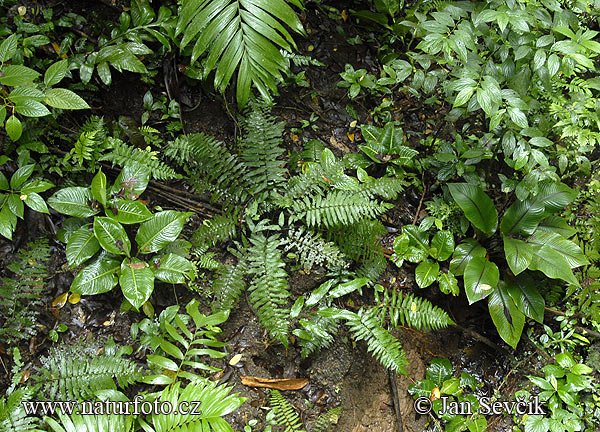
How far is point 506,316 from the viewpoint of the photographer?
293 cm

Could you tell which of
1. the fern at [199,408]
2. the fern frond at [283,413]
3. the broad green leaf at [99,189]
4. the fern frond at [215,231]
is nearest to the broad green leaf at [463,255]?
the fern frond at [283,413]

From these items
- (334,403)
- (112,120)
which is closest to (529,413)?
(334,403)

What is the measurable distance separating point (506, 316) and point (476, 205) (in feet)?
2.76

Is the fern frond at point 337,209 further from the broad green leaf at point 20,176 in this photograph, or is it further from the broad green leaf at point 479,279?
the broad green leaf at point 20,176

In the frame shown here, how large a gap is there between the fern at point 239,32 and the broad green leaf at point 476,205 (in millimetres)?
1626

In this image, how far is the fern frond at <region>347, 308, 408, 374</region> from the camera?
8.28ft

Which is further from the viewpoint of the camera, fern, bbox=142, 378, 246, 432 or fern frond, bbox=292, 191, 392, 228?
fern frond, bbox=292, 191, 392, 228

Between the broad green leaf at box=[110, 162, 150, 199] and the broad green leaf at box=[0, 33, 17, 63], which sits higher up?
the broad green leaf at box=[0, 33, 17, 63]

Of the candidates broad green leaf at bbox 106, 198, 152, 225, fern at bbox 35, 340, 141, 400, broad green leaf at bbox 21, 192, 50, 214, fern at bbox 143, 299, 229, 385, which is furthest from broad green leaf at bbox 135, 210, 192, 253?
fern at bbox 35, 340, 141, 400

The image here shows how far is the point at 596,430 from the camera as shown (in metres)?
2.89

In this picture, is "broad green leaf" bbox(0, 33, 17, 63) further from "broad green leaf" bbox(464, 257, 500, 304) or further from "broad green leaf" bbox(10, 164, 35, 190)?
"broad green leaf" bbox(464, 257, 500, 304)

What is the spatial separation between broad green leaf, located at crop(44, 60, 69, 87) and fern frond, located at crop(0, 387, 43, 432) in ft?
5.74

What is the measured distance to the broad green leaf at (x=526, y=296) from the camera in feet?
9.63

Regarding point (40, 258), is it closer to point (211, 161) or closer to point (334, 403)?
point (211, 161)
